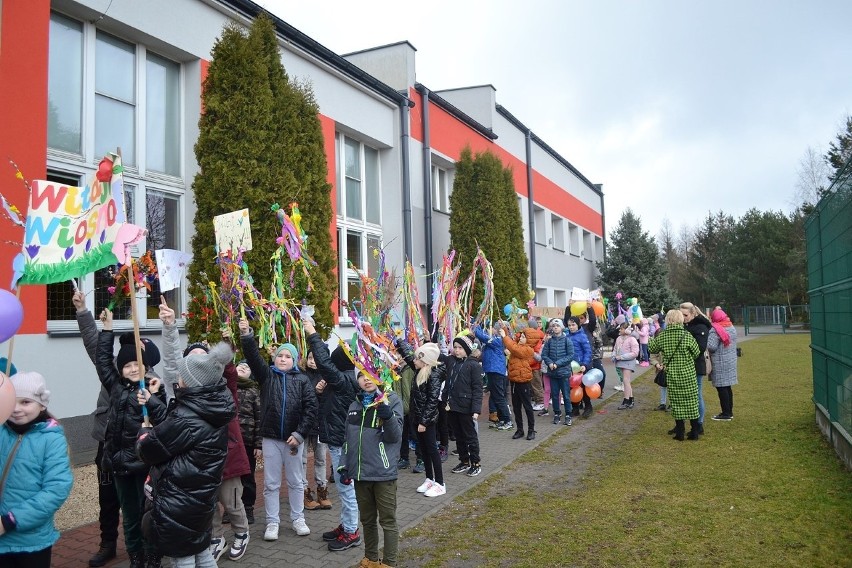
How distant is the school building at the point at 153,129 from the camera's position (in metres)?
7.17

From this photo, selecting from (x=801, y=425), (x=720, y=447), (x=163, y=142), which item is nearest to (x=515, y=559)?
(x=720, y=447)

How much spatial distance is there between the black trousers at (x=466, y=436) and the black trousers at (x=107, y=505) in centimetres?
400

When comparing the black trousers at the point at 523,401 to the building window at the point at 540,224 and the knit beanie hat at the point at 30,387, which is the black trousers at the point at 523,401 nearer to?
the knit beanie hat at the point at 30,387

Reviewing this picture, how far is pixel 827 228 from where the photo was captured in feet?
26.5

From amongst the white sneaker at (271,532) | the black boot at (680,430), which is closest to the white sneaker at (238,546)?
the white sneaker at (271,532)

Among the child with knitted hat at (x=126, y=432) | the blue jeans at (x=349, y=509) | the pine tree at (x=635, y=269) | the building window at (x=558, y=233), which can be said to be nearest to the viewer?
the child with knitted hat at (x=126, y=432)

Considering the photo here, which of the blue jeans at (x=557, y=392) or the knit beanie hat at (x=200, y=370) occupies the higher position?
the knit beanie hat at (x=200, y=370)

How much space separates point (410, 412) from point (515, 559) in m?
3.08

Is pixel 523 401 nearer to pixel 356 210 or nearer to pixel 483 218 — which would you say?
pixel 356 210

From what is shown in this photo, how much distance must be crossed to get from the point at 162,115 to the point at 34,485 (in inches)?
298

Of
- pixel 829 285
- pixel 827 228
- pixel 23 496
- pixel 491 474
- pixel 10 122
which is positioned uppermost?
pixel 10 122

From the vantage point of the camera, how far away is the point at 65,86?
26.3 ft

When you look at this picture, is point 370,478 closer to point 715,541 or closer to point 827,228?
point 715,541

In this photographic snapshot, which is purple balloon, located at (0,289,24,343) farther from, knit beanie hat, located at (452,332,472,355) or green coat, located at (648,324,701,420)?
green coat, located at (648,324,701,420)
